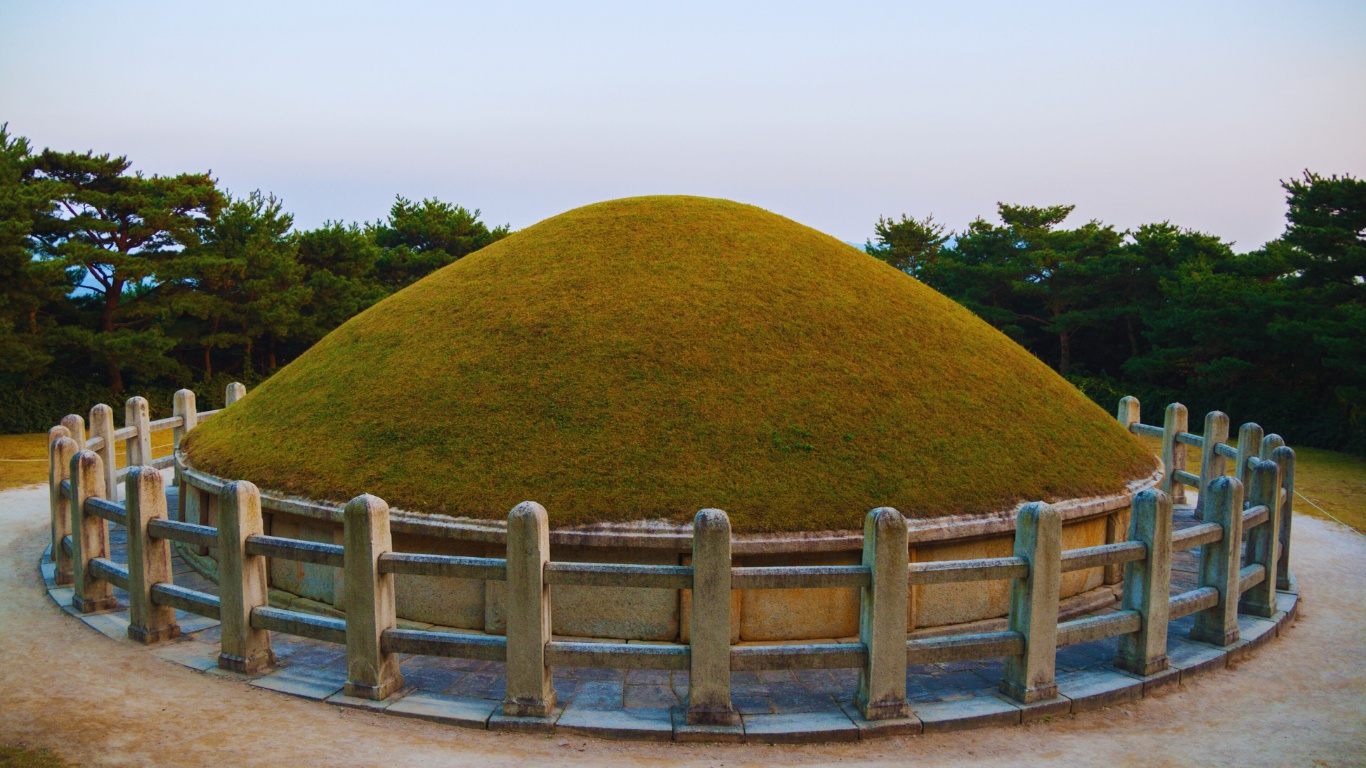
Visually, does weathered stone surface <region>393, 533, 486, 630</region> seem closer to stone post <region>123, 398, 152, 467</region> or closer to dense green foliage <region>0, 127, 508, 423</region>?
stone post <region>123, 398, 152, 467</region>

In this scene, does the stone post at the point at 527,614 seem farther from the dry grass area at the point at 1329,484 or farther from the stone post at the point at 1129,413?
the stone post at the point at 1129,413

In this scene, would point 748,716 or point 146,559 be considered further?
point 146,559

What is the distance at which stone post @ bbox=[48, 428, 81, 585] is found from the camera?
901 centimetres

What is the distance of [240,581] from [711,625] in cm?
379

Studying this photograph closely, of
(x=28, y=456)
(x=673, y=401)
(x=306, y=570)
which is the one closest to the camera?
(x=306, y=570)

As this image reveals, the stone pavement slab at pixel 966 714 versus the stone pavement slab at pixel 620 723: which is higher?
the stone pavement slab at pixel 620 723

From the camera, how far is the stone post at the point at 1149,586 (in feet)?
21.3

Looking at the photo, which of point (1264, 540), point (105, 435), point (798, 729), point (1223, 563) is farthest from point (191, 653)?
point (1264, 540)

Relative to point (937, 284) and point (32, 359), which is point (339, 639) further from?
point (937, 284)

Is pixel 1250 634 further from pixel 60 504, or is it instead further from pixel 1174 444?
pixel 60 504

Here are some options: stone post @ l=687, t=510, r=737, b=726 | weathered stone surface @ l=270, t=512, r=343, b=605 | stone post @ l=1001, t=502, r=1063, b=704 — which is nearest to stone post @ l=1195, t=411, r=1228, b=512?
stone post @ l=1001, t=502, r=1063, b=704

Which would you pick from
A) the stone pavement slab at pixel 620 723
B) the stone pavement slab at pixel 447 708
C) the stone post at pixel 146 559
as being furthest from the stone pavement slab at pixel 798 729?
the stone post at pixel 146 559

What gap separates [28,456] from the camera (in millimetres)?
19672

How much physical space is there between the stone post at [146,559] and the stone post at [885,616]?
237 inches
